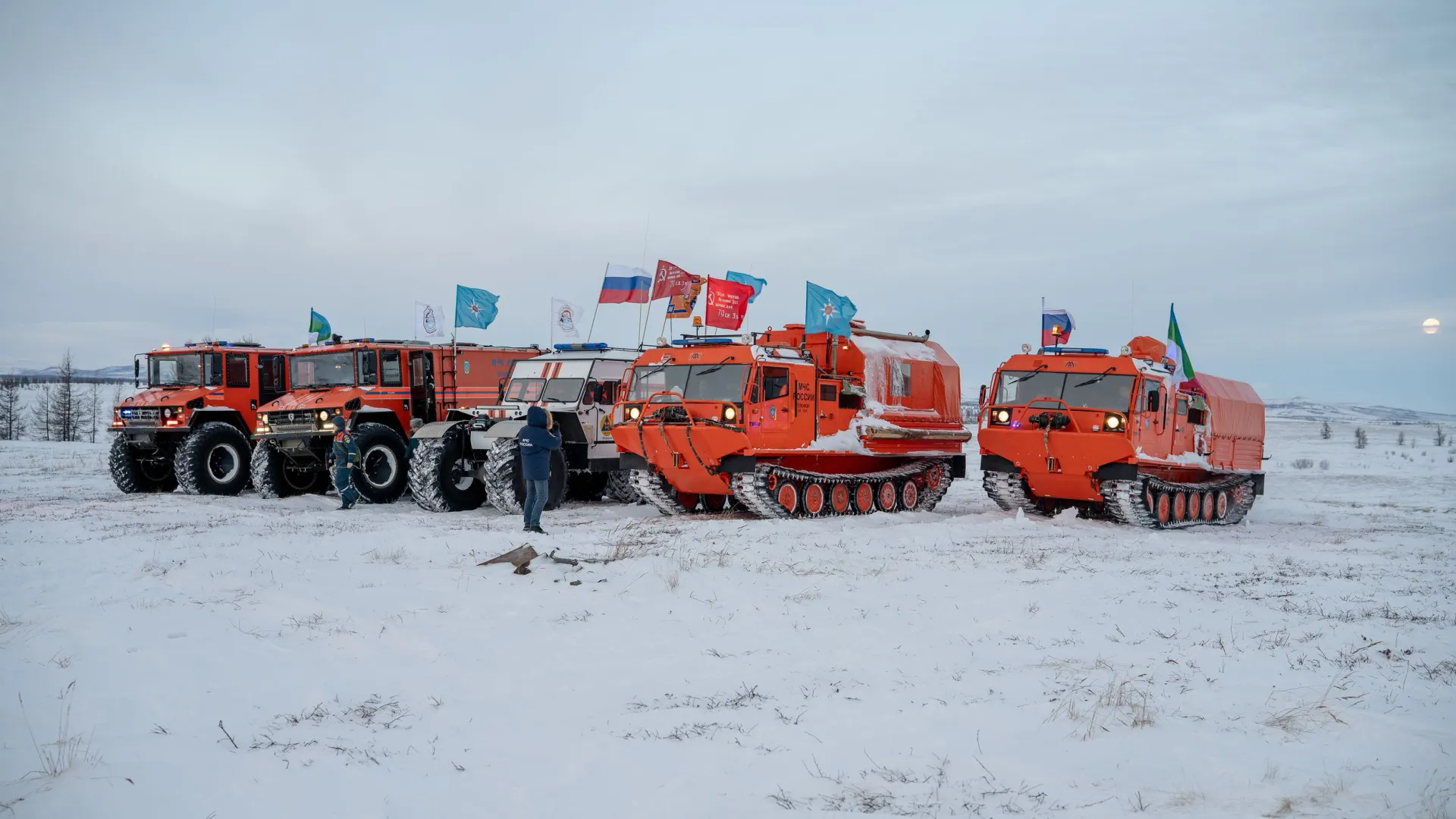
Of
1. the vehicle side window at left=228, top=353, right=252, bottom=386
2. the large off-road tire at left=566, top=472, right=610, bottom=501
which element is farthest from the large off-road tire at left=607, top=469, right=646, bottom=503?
the vehicle side window at left=228, top=353, right=252, bottom=386

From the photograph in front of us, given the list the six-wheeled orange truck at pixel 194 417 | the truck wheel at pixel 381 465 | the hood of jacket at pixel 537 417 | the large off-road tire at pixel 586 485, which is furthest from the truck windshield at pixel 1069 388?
the six-wheeled orange truck at pixel 194 417

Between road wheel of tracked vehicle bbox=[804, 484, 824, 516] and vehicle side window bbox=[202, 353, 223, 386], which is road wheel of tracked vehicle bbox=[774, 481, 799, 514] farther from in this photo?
vehicle side window bbox=[202, 353, 223, 386]

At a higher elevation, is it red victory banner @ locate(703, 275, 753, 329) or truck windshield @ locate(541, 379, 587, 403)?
red victory banner @ locate(703, 275, 753, 329)

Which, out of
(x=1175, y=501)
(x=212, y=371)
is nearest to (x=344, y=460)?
(x=212, y=371)

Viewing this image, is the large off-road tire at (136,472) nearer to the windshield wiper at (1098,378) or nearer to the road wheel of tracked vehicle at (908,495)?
the road wheel of tracked vehicle at (908,495)

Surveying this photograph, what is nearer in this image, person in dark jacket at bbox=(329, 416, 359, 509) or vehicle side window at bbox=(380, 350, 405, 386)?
person in dark jacket at bbox=(329, 416, 359, 509)

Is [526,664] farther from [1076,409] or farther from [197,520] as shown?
[1076,409]

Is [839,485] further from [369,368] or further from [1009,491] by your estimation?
[369,368]

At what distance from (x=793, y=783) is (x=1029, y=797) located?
111 centimetres

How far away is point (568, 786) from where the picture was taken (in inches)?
186

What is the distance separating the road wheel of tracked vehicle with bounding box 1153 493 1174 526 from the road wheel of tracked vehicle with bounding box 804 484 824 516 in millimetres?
5819

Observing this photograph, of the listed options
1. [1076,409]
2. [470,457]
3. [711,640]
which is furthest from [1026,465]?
[711,640]

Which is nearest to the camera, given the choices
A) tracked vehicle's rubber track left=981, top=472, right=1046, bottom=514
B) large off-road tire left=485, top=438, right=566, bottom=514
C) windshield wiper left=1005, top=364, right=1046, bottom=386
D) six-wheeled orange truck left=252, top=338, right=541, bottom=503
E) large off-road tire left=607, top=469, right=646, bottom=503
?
large off-road tire left=485, top=438, right=566, bottom=514

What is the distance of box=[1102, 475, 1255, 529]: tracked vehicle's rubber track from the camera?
16.1 m
